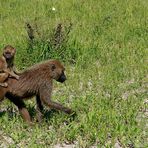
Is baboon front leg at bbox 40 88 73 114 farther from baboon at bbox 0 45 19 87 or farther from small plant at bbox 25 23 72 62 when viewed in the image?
small plant at bbox 25 23 72 62

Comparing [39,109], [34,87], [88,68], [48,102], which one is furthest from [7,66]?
[88,68]

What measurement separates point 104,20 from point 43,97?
588 cm

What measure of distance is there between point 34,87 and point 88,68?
2.87m

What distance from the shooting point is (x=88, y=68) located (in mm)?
9633

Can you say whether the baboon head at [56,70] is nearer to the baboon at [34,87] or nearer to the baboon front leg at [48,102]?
the baboon at [34,87]

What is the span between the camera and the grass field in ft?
22.3

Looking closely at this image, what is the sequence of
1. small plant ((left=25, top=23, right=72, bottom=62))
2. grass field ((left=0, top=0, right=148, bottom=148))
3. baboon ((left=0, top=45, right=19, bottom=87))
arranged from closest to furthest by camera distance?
grass field ((left=0, top=0, right=148, bottom=148))
baboon ((left=0, top=45, right=19, bottom=87))
small plant ((left=25, top=23, right=72, bottom=62))

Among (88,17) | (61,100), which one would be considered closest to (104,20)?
(88,17)

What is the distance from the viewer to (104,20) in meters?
12.4

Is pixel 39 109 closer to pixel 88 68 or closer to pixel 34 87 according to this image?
pixel 34 87

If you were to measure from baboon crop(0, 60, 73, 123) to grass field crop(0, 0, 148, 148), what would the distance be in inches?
11.8

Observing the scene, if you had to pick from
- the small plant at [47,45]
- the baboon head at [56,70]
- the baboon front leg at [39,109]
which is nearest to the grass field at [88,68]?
the small plant at [47,45]

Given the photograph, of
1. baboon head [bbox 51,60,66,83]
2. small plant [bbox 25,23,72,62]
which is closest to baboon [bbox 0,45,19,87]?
baboon head [bbox 51,60,66,83]

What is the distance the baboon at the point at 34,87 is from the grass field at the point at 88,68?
0.30 meters
